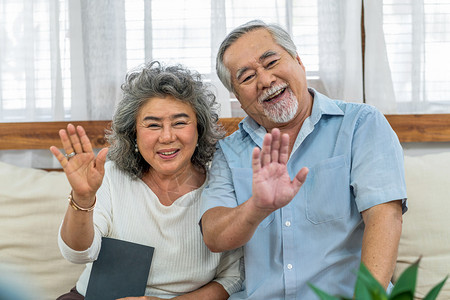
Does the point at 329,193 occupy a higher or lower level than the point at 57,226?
higher

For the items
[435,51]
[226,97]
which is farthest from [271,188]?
[435,51]

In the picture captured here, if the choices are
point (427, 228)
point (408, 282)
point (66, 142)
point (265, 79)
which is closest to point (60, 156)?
point (66, 142)

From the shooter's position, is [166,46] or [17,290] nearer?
[17,290]

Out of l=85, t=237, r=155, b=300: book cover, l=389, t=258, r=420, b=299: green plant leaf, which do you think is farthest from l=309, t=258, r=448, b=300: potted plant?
l=85, t=237, r=155, b=300: book cover

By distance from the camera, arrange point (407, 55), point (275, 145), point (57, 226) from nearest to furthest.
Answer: point (275, 145) < point (57, 226) < point (407, 55)

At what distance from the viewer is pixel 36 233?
167cm

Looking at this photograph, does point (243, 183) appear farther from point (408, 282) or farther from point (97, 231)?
point (408, 282)

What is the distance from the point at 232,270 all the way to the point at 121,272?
0.31 metres

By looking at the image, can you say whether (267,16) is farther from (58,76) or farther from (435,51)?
(58,76)

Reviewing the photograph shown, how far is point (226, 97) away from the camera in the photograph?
1896 mm

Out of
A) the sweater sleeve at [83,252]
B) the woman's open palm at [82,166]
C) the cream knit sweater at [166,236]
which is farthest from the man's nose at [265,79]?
the sweater sleeve at [83,252]

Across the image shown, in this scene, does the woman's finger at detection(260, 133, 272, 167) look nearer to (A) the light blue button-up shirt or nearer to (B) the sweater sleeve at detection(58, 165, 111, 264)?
(A) the light blue button-up shirt

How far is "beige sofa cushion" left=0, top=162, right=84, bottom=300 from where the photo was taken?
5.37 feet

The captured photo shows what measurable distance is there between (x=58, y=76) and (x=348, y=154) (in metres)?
1.18
